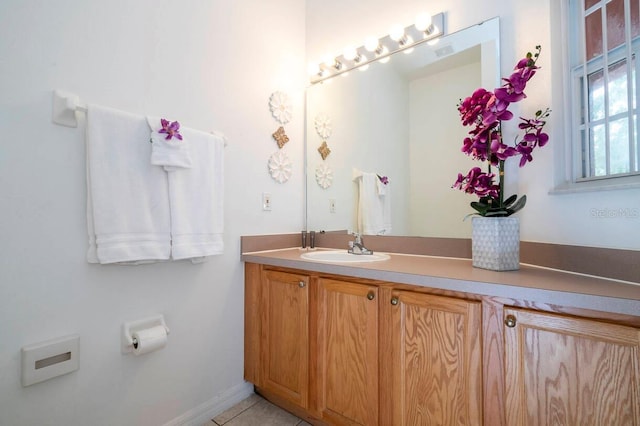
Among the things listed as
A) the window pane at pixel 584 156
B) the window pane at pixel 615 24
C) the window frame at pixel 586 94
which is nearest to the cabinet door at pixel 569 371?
the window frame at pixel 586 94

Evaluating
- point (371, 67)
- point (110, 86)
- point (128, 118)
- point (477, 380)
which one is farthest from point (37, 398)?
point (371, 67)

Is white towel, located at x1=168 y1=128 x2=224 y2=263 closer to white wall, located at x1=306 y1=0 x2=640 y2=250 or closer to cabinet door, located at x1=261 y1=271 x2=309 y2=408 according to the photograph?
cabinet door, located at x1=261 y1=271 x2=309 y2=408

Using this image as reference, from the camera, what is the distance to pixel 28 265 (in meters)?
0.94

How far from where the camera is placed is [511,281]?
0.87m

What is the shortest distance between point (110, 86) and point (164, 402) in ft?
4.55

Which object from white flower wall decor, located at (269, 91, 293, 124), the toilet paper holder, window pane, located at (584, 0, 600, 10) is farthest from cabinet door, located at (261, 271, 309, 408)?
window pane, located at (584, 0, 600, 10)

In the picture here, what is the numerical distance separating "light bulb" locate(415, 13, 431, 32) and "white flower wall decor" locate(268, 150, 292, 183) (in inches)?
41.6

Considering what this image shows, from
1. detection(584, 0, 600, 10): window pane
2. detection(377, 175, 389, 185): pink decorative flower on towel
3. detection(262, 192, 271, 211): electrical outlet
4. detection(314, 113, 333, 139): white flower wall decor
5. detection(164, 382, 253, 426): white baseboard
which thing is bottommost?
detection(164, 382, 253, 426): white baseboard

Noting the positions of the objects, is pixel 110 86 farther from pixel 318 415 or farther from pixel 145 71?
pixel 318 415

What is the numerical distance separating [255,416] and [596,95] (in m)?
2.06

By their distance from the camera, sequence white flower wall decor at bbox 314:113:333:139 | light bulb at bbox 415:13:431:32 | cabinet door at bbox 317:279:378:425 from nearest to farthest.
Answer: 1. cabinet door at bbox 317:279:378:425
2. light bulb at bbox 415:13:431:32
3. white flower wall decor at bbox 314:113:333:139

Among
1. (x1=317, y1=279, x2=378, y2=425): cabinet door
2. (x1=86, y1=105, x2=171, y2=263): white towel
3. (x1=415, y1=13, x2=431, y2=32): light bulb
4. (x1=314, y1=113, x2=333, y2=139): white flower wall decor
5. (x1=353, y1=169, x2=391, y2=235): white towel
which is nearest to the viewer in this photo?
(x1=86, y1=105, x2=171, y2=263): white towel

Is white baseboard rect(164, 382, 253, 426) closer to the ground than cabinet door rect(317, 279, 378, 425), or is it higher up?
closer to the ground

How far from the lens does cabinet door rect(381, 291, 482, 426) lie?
2.99 ft
